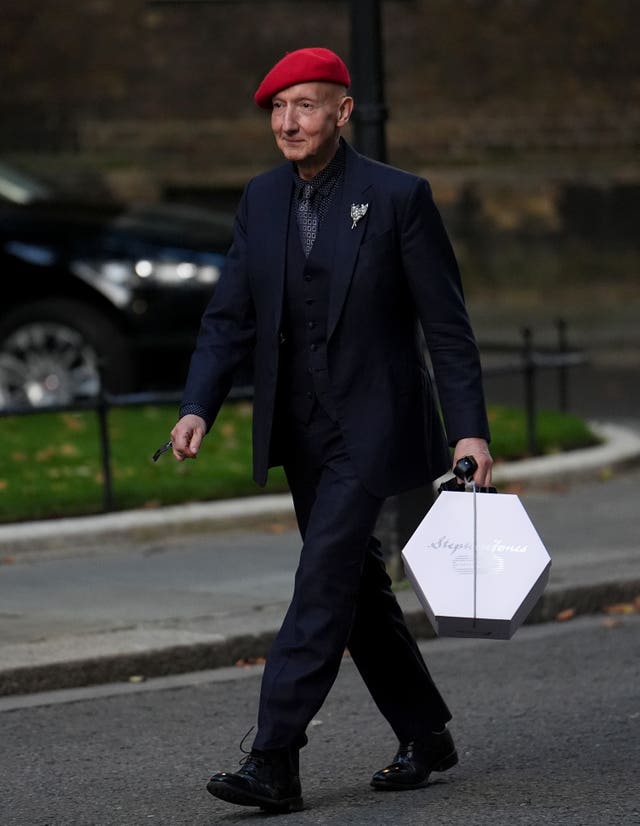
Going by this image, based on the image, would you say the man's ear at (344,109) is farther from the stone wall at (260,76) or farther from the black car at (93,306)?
the stone wall at (260,76)

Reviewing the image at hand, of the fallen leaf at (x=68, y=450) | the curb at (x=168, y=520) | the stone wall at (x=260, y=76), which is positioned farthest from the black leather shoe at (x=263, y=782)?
the stone wall at (x=260, y=76)

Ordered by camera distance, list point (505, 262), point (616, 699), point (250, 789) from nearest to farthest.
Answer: point (250, 789), point (616, 699), point (505, 262)

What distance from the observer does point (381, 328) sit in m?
4.80

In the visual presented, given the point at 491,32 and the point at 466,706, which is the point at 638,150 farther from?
the point at 466,706

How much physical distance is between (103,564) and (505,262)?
13.2 m

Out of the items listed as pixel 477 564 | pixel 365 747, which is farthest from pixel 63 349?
pixel 477 564

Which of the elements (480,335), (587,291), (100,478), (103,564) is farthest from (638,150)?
(103,564)

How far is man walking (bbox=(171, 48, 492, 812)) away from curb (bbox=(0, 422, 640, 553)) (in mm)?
3796

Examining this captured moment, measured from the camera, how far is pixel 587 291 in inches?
827

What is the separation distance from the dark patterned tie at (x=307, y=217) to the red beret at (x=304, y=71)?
0.26 metres

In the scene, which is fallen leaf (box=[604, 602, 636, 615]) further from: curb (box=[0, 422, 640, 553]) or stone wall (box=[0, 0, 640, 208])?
stone wall (box=[0, 0, 640, 208])

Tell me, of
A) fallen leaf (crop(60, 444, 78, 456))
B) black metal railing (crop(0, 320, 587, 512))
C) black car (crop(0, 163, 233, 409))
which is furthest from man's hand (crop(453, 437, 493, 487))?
black car (crop(0, 163, 233, 409))

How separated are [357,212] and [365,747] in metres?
1.67

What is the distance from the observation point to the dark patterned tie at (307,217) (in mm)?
4852
